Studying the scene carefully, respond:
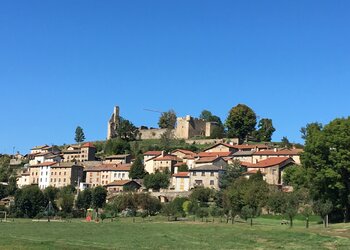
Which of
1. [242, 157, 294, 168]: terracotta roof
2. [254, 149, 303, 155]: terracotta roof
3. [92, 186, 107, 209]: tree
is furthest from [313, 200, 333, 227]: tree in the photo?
[254, 149, 303, 155]: terracotta roof

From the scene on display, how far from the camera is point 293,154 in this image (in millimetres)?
105062

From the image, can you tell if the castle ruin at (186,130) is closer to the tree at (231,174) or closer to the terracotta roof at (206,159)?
the terracotta roof at (206,159)

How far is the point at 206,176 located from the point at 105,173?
1134 inches

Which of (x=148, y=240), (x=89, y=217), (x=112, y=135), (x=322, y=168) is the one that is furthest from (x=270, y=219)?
(x=112, y=135)

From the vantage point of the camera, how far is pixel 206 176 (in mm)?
99000

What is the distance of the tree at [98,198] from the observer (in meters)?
95.8

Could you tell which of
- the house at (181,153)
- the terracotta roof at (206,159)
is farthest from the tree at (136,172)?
the terracotta roof at (206,159)

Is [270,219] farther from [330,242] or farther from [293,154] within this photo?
[293,154]

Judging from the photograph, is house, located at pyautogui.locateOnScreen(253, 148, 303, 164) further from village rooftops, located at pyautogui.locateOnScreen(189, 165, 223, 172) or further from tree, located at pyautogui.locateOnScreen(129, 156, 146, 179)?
tree, located at pyautogui.locateOnScreen(129, 156, 146, 179)

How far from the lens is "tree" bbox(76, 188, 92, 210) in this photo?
95750 millimetres

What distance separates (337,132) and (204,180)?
46.3 meters

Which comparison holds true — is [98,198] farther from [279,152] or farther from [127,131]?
[127,131]

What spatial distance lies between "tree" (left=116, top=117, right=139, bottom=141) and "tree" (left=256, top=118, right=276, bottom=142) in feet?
115

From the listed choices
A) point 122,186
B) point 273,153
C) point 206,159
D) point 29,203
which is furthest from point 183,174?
point 29,203
